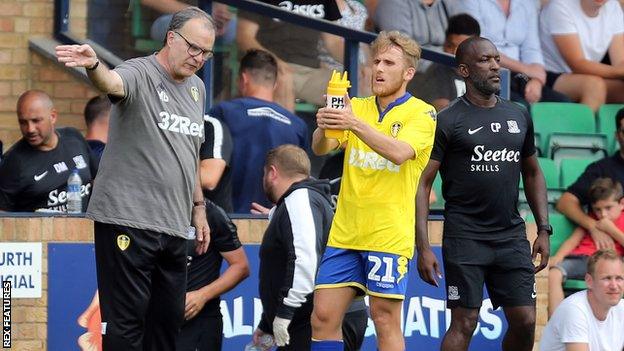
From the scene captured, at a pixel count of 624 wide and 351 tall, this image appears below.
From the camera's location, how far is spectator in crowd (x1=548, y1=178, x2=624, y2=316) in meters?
11.2

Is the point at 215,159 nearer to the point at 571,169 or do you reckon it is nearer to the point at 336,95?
the point at 336,95

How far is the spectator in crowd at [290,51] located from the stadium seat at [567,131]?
2.78m

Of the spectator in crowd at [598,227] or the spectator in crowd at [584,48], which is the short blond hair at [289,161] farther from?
the spectator in crowd at [584,48]

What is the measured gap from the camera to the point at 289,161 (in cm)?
872

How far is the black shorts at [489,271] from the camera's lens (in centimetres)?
848

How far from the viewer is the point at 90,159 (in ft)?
34.1

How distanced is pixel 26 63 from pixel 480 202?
491cm

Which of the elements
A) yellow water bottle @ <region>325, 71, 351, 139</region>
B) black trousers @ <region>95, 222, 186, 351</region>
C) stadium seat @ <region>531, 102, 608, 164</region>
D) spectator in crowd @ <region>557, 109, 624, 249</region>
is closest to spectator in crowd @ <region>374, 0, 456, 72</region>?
stadium seat @ <region>531, 102, 608, 164</region>

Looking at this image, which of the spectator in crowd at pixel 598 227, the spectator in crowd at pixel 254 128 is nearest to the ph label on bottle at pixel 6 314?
the spectator in crowd at pixel 254 128

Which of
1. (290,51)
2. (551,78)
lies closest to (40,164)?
(290,51)

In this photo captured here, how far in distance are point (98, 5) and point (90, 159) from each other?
5.28 feet

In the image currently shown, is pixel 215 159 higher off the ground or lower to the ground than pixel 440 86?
lower

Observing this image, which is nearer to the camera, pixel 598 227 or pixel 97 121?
pixel 97 121

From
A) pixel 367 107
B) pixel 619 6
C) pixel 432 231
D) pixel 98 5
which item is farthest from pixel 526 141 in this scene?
pixel 619 6
